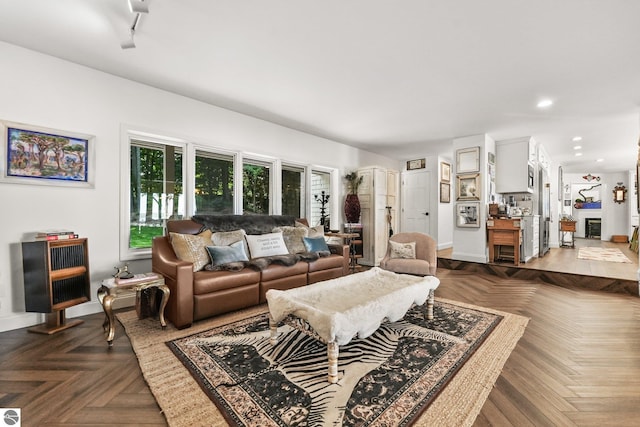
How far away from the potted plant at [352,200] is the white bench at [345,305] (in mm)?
3191

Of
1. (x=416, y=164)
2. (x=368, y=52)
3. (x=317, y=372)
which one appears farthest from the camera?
(x=416, y=164)

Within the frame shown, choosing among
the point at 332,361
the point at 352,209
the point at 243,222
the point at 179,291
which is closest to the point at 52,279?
the point at 179,291

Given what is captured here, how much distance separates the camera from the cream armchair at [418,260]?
156 inches

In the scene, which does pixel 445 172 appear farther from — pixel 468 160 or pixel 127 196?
pixel 127 196

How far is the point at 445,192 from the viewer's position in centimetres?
783

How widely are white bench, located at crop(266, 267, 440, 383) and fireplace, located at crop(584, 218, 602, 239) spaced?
12.4 m

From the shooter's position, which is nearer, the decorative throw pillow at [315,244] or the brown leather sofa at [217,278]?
the brown leather sofa at [217,278]

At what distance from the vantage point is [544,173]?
7.13 meters

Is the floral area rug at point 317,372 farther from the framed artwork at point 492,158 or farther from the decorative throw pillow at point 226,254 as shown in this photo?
the framed artwork at point 492,158

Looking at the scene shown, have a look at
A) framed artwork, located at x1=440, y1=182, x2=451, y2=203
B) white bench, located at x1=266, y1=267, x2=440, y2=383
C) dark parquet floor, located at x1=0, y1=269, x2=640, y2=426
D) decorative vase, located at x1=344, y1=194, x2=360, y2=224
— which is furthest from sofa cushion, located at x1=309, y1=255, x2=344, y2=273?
framed artwork, located at x1=440, y1=182, x2=451, y2=203

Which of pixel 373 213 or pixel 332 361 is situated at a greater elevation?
pixel 373 213

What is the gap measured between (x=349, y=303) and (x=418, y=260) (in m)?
2.15

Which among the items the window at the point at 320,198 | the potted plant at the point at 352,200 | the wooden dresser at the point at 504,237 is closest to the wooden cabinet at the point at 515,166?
the wooden dresser at the point at 504,237

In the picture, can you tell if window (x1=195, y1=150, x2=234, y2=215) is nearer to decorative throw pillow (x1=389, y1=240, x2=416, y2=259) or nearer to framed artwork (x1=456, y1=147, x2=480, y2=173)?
decorative throw pillow (x1=389, y1=240, x2=416, y2=259)
